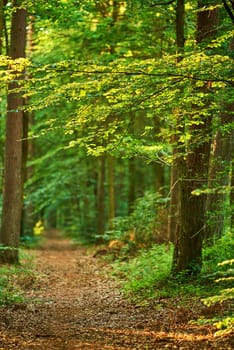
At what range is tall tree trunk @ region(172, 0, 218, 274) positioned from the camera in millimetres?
9586

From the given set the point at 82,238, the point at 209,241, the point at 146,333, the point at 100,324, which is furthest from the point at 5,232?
the point at 82,238

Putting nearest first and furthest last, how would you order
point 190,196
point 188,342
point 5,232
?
point 188,342
point 190,196
point 5,232

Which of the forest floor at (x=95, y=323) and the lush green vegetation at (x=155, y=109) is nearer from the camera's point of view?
the forest floor at (x=95, y=323)

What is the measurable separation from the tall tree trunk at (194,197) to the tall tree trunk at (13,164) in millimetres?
5498

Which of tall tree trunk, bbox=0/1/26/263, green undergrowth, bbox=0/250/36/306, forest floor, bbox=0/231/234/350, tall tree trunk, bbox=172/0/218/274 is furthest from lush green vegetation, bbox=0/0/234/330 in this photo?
forest floor, bbox=0/231/234/350

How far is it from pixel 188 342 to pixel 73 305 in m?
3.90

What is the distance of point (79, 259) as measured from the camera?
735 inches

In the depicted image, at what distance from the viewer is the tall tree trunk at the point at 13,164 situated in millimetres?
13180

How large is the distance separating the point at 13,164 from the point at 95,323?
6863mm

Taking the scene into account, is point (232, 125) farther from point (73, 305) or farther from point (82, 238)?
point (82, 238)

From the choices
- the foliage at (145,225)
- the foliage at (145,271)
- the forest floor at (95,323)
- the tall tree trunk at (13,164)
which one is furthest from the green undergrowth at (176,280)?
the tall tree trunk at (13,164)

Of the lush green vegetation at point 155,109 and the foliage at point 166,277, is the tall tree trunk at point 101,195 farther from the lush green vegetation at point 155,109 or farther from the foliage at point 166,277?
the foliage at point 166,277

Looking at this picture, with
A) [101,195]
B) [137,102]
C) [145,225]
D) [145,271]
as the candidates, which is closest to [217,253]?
[145,271]

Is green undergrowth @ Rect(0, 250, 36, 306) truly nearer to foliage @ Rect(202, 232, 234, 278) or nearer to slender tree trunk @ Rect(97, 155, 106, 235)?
foliage @ Rect(202, 232, 234, 278)
